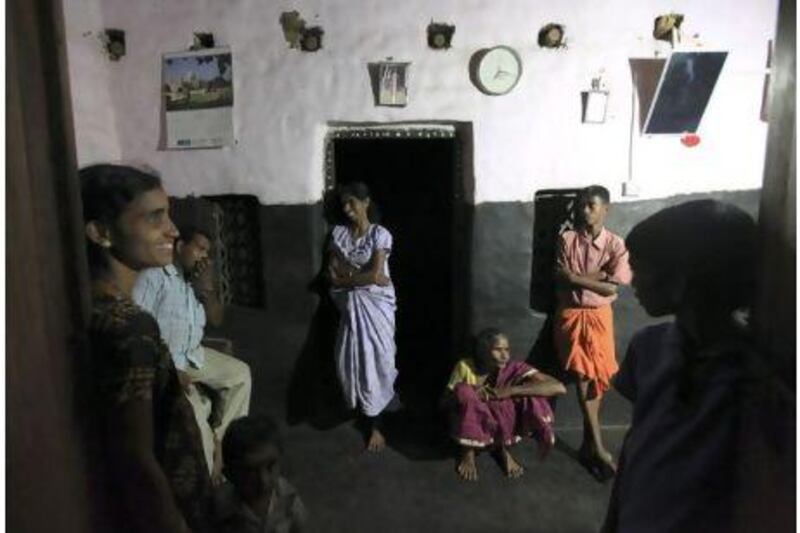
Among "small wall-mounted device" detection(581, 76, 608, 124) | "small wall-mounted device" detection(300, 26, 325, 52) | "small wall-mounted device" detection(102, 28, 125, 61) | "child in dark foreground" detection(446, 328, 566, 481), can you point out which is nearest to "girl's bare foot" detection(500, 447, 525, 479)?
"child in dark foreground" detection(446, 328, 566, 481)

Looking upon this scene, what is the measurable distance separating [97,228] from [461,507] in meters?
0.53

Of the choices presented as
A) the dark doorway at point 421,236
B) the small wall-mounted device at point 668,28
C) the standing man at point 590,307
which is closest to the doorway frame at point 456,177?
the dark doorway at point 421,236

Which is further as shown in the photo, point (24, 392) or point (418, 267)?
point (418, 267)

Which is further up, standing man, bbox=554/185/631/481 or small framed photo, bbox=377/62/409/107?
small framed photo, bbox=377/62/409/107

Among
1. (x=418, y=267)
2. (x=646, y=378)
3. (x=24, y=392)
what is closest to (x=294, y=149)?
(x=418, y=267)

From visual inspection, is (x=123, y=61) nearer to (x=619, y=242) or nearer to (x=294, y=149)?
(x=294, y=149)

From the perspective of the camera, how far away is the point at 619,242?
67 cm

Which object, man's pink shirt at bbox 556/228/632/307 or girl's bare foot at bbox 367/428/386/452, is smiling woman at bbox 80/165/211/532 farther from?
man's pink shirt at bbox 556/228/632/307

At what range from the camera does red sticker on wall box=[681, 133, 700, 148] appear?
67cm

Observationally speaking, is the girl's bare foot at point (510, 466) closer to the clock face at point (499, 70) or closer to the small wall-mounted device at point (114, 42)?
the clock face at point (499, 70)

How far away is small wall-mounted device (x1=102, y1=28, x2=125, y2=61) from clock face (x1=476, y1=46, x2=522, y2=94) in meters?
0.39

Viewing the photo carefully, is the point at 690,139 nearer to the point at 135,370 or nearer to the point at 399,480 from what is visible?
the point at 399,480

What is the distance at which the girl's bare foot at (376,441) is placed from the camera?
0.78 metres

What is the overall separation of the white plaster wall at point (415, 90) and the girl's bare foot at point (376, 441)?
12.4 inches
